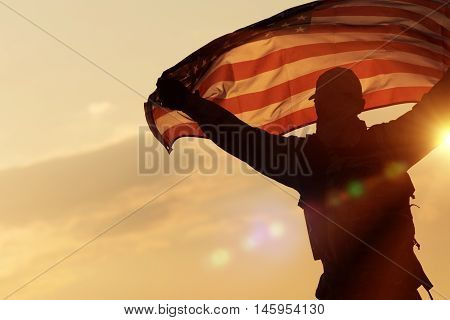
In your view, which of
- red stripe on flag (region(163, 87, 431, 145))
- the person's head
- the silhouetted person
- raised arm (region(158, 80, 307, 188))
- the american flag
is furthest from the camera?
red stripe on flag (region(163, 87, 431, 145))

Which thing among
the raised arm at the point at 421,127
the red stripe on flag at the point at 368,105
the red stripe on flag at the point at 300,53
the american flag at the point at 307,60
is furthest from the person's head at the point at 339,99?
the red stripe on flag at the point at 368,105

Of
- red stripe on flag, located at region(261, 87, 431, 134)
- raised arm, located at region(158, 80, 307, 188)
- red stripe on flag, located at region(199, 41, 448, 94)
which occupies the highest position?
red stripe on flag, located at region(199, 41, 448, 94)

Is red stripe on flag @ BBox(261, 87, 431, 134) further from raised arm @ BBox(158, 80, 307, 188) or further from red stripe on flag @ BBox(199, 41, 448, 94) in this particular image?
raised arm @ BBox(158, 80, 307, 188)

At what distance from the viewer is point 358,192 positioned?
5.65m

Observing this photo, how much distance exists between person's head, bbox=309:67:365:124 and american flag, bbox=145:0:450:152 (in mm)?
2333

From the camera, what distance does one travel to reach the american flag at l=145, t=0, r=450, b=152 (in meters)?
8.12

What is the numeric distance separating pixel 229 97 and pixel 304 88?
2.96 ft

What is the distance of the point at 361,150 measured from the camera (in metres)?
5.69

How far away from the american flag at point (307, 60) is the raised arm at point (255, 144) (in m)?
1.53

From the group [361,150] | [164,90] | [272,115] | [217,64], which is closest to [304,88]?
[272,115]

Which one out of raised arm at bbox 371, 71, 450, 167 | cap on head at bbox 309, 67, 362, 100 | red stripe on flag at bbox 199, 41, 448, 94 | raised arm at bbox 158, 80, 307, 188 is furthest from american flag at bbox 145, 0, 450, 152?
raised arm at bbox 371, 71, 450, 167

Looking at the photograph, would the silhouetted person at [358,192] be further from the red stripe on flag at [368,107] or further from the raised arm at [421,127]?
the red stripe on flag at [368,107]

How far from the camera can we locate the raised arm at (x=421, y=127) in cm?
529

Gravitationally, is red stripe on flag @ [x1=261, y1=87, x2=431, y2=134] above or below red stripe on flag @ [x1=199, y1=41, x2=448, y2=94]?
below
